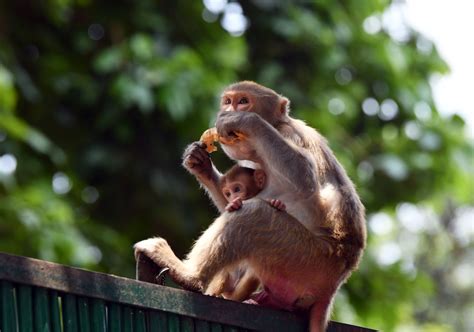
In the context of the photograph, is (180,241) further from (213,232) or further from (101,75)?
(213,232)

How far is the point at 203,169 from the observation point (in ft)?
21.7

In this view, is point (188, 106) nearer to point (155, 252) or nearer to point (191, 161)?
point (191, 161)

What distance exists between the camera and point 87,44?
13836 millimetres

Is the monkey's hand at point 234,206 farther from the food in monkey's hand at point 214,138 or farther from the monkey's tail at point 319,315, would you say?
the monkey's tail at point 319,315

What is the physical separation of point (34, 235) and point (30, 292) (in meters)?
6.52

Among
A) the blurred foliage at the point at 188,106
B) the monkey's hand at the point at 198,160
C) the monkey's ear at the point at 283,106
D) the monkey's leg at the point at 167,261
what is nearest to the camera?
the monkey's leg at the point at 167,261

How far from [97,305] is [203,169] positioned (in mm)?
1999

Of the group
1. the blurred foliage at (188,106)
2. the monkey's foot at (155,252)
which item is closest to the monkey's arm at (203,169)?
the monkey's foot at (155,252)

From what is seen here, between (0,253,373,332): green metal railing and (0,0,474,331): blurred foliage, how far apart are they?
6.64 m

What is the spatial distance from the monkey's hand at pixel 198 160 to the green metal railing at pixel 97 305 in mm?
1328

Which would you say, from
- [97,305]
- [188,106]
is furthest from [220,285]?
[188,106]

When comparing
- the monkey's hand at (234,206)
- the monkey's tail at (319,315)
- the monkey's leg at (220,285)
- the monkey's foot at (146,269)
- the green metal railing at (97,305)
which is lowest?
the green metal railing at (97,305)

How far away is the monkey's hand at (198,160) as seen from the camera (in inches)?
254

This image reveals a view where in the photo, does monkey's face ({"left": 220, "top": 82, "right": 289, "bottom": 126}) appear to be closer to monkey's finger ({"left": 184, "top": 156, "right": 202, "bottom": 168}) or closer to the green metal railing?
monkey's finger ({"left": 184, "top": 156, "right": 202, "bottom": 168})
